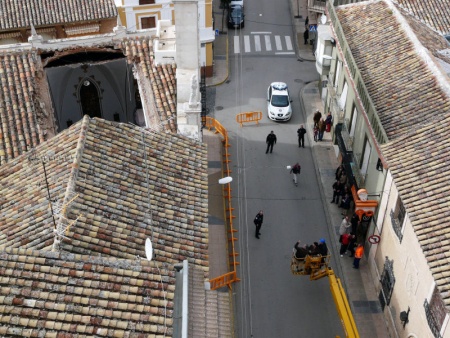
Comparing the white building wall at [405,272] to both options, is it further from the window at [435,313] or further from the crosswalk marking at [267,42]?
the crosswalk marking at [267,42]

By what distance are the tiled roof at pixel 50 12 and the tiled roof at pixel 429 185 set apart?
64.0ft

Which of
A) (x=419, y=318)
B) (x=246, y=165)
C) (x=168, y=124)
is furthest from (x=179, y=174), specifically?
(x=246, y=165)

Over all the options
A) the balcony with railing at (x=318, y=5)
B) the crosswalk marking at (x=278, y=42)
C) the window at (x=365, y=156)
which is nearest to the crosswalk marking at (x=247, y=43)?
the crosswalk marking at (x=278, y=42)

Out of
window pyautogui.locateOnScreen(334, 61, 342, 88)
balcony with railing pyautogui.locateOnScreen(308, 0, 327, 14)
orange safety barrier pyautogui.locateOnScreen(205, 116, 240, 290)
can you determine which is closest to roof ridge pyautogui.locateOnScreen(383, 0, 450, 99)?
window pyautogui.locateOnScreen(334, 61, 342, 88)

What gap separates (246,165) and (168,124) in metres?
11.4

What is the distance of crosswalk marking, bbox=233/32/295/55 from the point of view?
43.4 metres

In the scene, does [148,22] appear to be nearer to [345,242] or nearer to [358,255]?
[345,242]

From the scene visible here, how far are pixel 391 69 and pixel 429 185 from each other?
8.23 m

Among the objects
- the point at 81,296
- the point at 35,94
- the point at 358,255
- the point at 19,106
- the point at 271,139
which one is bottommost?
the point at 358,255

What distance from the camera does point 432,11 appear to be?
30.1m

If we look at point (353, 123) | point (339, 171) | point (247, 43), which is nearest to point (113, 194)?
point (353, 123)

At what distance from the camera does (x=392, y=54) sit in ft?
86.4

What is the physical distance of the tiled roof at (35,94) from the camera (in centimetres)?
1991

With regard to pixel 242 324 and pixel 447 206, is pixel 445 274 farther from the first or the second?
pixel 242 324
